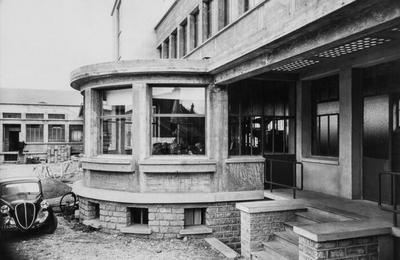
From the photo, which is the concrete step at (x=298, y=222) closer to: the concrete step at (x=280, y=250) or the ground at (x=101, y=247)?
the concrete step at (x=280, y=250)

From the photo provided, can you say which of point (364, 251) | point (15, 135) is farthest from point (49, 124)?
point (364, 251)

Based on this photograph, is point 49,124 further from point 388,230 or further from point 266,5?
point 388,230

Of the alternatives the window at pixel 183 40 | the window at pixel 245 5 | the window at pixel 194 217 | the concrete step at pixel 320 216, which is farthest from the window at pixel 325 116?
the window at pixel 183 40

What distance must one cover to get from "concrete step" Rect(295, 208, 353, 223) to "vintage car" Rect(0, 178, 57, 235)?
6.83 m

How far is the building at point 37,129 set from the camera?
3656 centimetres

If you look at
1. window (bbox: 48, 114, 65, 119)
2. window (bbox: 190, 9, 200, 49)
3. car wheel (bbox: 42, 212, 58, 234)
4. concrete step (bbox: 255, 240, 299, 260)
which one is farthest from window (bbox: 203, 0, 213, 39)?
window (bbox: 48, 114, 65, 119)

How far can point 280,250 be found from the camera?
666 cm

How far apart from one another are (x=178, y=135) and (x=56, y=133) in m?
34.9

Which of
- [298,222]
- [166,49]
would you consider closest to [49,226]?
[298,222]

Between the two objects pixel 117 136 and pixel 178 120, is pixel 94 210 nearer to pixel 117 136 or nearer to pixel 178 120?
pixel 117 136

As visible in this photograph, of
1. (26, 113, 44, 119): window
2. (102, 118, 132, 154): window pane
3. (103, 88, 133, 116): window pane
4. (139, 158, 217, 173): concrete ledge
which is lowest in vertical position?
(139, 158, 217, 173): concrete ledge

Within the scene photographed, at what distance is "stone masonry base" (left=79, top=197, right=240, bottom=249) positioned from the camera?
8.99 m

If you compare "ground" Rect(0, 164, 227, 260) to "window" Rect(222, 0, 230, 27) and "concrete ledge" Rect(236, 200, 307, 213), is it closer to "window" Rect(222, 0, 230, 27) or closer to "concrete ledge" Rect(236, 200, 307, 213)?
"concrete ledge" Rect(236, 200, 307, 213)

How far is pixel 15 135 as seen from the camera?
38.2 m
